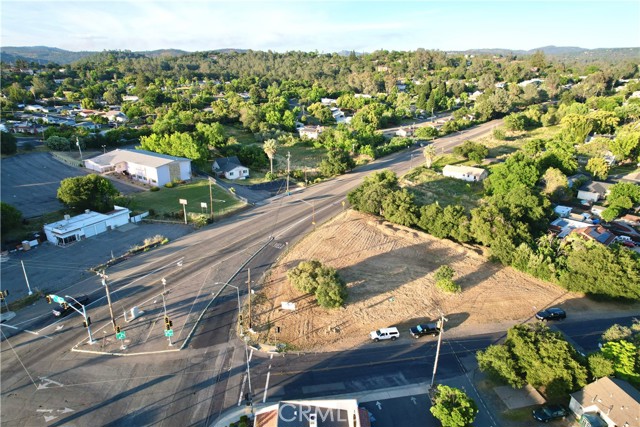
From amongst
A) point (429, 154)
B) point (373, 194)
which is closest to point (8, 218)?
point (373, 194)

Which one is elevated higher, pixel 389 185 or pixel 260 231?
pixel 389 185

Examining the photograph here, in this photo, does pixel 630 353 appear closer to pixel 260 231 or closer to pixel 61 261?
pixel 260 231

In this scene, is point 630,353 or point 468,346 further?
point 468,346

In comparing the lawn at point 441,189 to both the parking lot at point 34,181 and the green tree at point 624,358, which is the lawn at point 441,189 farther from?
the parking lot at point 34,181

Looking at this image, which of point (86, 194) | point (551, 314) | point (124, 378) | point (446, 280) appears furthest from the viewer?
point (86, 194)

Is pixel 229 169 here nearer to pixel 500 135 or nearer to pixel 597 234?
pixel 597 234

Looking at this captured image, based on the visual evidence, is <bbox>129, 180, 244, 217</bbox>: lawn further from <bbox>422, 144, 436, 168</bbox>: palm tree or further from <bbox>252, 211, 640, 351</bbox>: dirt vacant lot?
<bbox>422, 144, 436, 168</bbox>: palm tree

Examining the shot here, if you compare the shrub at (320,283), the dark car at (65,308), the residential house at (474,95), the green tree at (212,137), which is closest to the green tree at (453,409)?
the shrub at (320,283)

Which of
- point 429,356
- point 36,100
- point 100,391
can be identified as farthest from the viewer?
point 36,100

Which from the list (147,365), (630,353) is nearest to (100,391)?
(147,365)
